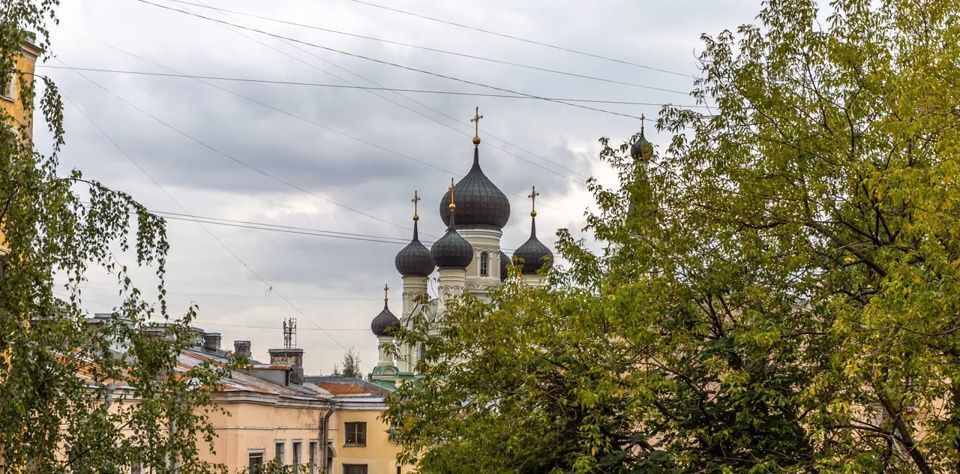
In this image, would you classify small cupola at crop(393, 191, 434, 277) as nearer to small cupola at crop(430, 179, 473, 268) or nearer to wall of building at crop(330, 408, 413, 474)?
small cupola at crop(430, 179, 473, 268)

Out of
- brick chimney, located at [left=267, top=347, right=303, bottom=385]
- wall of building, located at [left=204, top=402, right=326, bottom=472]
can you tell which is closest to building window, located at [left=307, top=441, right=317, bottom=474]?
wall of building, located at [left=204, top=402, right=326, bottom=472]

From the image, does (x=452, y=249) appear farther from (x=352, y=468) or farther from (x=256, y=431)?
(x=256, y=431)

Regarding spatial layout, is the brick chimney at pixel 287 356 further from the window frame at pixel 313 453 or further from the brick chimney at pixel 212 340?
the window frame at pixel 313 453

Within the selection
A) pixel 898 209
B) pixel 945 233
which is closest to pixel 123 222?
Result: pixel 945 233

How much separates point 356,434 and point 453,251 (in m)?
26.6

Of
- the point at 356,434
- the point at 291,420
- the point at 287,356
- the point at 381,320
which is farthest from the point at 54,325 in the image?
the point at 381,320

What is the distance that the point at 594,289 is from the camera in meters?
17.5

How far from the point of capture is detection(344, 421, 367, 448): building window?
45.2 meters

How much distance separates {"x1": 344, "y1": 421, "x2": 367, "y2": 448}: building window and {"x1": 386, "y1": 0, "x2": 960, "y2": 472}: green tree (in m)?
26.8

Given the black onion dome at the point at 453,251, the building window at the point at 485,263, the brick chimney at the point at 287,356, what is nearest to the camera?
the brick chimney at the point at 287,356

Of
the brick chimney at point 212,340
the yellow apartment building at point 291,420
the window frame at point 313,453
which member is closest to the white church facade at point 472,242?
the yellow apartment building at point 291,420

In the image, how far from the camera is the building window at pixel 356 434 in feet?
148

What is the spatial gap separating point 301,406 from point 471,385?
1965 cm

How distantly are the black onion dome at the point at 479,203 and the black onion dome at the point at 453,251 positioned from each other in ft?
4.68
